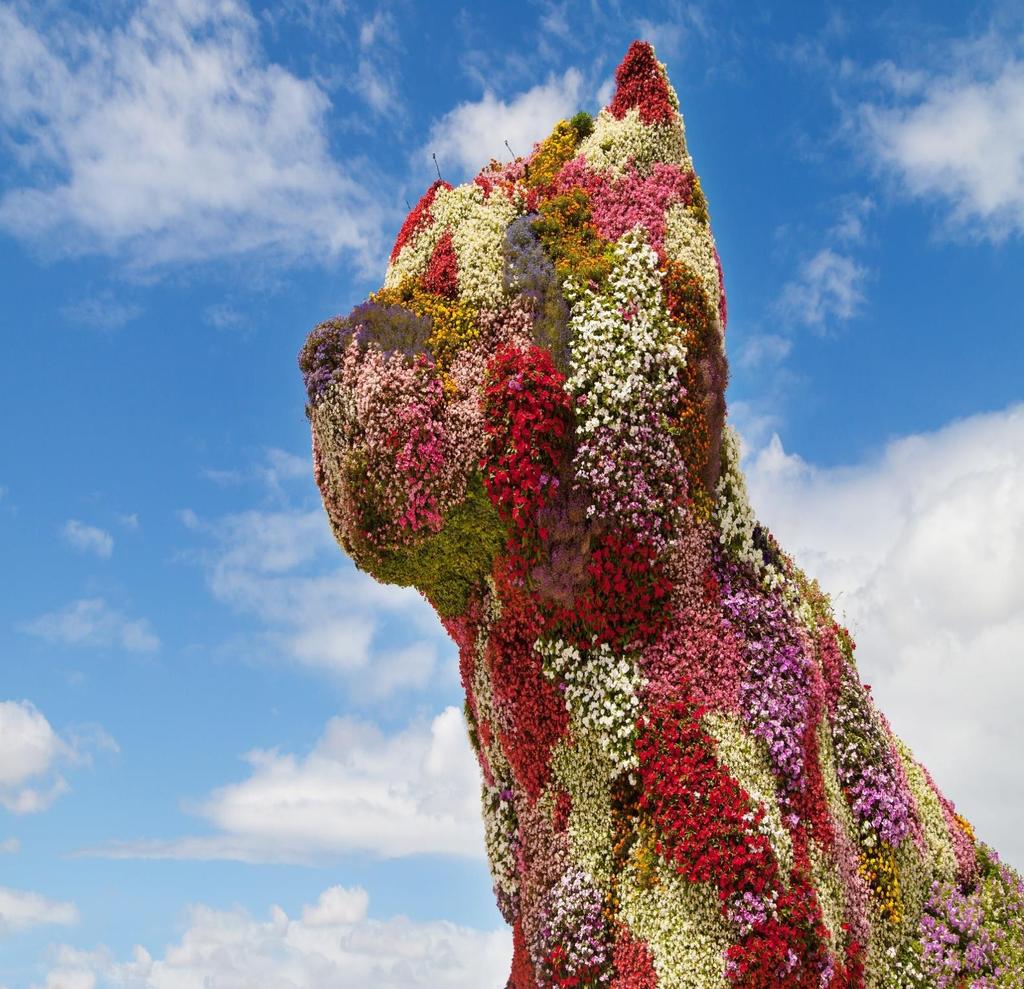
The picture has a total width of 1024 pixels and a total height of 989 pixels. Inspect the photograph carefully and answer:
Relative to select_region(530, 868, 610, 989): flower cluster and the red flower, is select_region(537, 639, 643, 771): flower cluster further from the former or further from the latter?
the red flower

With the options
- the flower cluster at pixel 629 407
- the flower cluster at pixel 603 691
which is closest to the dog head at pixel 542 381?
the flower cluster at pixel 629 407

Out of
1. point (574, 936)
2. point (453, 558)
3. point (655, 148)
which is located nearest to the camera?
point (574, 936)

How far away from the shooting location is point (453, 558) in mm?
13547

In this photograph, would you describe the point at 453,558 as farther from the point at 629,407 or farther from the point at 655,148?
the point at 655,148

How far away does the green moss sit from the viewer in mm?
12969

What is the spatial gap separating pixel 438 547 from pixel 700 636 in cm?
292

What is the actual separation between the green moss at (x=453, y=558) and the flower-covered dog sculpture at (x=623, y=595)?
0.11 ft

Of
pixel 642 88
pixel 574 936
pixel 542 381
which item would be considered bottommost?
pixel 574 936

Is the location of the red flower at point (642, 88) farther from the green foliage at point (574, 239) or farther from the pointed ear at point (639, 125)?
the green foliage at point (574, 239)

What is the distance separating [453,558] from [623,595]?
2.00m

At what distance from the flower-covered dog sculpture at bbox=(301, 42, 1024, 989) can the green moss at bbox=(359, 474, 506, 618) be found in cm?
3

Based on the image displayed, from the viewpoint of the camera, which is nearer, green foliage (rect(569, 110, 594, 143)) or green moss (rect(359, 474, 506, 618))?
green moss (rect(359, 474, 506, 618))

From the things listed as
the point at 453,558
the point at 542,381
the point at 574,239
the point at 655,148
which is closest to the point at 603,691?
the point at 453,558

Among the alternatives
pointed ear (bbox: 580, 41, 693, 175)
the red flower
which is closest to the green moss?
pointed ear (bbox: 580, 41, 693, 175)
